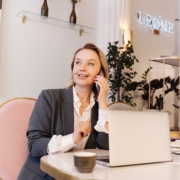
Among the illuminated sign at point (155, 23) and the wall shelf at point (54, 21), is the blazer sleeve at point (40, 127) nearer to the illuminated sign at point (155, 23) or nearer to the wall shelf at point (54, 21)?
the wall shelf at point (54, 21)

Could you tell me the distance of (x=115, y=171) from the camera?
82cm

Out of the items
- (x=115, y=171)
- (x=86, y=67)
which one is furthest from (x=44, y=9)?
(x=115, y=171)

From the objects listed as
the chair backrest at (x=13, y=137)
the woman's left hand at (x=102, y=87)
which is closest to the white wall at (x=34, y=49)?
the chair backrest at (x=13, y=137)

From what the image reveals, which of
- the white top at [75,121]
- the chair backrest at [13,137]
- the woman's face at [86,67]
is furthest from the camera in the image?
the woman's face at [86,67]

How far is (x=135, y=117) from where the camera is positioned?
3.14 feet

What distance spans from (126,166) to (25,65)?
2686mm

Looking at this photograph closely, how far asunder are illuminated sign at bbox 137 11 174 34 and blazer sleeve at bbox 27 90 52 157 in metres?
3.74

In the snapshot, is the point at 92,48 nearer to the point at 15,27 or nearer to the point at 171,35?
the point at 15,27

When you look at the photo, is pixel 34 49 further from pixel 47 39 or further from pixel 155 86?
pixel 155 86

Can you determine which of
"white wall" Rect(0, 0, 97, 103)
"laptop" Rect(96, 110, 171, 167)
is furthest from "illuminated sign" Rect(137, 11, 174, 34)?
"laptop" Rect(96, 110, 171, 167)

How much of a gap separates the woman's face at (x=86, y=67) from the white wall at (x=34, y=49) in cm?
188

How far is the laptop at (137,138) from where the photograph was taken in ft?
2.93

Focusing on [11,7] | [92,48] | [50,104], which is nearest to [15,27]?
[11,7]

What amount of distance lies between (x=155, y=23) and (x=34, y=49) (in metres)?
2.54
